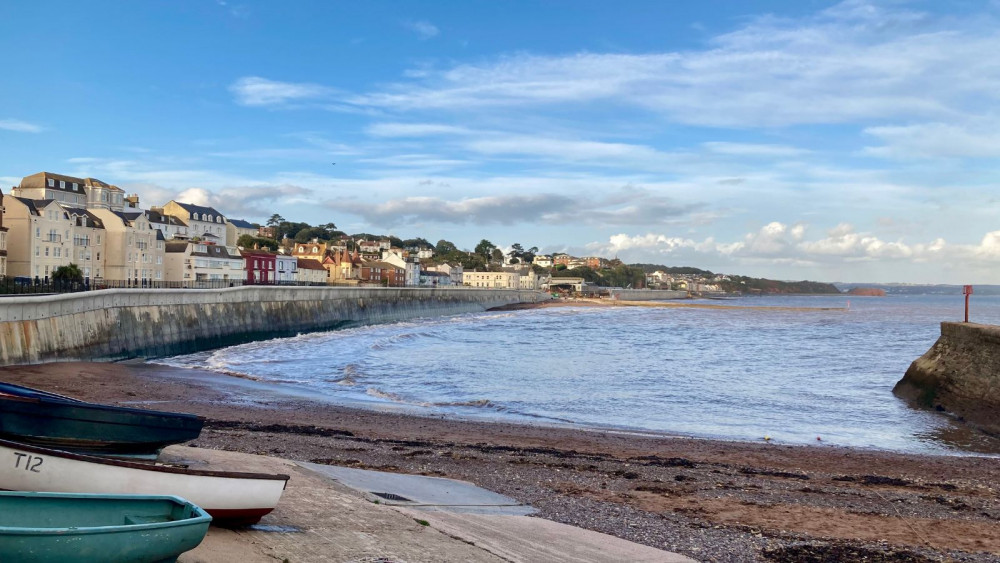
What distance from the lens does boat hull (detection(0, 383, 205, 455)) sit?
24.6 ft

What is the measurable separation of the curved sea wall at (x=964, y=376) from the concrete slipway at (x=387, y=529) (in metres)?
15.8

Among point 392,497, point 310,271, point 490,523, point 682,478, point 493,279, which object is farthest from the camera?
point 493,279

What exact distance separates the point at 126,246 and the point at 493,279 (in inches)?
A: 4840

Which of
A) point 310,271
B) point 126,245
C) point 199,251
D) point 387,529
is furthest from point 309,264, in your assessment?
point 387,529

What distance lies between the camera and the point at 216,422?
1664 centimetres

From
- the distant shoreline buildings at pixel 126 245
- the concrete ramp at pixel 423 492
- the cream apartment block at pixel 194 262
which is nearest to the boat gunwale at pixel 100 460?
the concrete ramp at pixel 423 492

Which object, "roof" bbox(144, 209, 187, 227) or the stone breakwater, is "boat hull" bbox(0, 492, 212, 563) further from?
"roof" bbox(144, 209, 187, 227)

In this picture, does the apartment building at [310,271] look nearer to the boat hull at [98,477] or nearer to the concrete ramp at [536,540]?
the concrete ramp at [536,540]

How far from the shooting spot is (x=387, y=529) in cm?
734

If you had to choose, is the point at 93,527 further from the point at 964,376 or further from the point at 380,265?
the point at 380,265

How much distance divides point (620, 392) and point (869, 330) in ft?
166

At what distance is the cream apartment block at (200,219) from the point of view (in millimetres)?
91812

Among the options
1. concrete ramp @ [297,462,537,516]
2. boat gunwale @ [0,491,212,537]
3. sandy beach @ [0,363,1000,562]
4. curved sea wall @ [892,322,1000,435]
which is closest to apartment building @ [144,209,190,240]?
sandy beach @ [0,363,1000,562]

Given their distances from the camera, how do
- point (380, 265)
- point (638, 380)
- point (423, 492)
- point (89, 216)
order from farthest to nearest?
point (380, 265) → point (89, 216) → point (638, 380) → point (423, 492)
